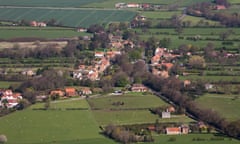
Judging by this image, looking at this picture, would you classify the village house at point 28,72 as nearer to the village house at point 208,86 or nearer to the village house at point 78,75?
the village house at point 78,75

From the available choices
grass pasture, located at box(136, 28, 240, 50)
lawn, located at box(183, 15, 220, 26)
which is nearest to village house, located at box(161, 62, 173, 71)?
grass pasture, located at box(136, 28, 240, 50)

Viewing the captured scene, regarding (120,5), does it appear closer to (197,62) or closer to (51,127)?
(197,62)

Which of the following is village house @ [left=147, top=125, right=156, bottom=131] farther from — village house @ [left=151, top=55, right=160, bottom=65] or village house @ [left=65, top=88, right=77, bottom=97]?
village house @ [left=151, top=55, right=160, bottom=65]

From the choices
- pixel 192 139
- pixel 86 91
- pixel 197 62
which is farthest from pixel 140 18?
pixel 192 139

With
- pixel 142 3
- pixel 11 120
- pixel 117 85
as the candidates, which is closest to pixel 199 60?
pixel 117 85

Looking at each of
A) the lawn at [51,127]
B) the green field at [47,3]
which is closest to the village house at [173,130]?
the lawn at [51,127]
